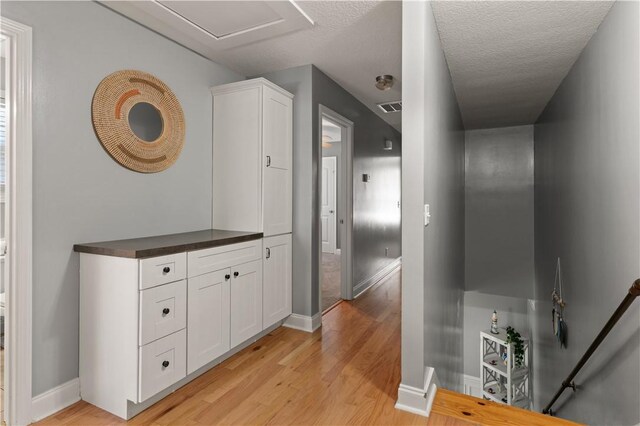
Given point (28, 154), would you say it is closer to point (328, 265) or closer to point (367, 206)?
point (367, 206)

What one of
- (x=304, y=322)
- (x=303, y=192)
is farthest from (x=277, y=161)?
(x=304, y=322)

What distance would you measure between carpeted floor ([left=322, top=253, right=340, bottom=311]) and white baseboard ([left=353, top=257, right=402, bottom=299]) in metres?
0.26

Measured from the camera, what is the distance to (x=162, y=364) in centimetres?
194

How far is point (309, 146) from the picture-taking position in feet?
10.3

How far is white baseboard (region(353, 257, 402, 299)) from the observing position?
427 centimetres

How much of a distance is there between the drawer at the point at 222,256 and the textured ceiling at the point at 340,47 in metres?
1.55

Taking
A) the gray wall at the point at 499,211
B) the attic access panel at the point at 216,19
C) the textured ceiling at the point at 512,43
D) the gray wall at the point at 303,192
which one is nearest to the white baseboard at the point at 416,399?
the gray wall at the point at 303,192

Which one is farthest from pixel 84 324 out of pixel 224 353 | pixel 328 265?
pixel 328 265

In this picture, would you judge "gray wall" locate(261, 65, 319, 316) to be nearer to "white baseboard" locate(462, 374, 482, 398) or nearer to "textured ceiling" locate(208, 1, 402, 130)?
"textured ceiling" locate(208, 1, 402, 130)

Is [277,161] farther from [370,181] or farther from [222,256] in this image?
[370,181]

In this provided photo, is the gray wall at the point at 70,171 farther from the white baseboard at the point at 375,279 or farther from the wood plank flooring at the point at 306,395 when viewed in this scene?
the white baseboard at the point at 375,279

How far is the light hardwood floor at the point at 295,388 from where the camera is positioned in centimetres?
184

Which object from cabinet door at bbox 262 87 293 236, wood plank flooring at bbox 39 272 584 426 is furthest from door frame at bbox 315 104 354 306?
wood plank flooring at bbox 39 272 584 426

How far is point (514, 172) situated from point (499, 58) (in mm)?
2879
